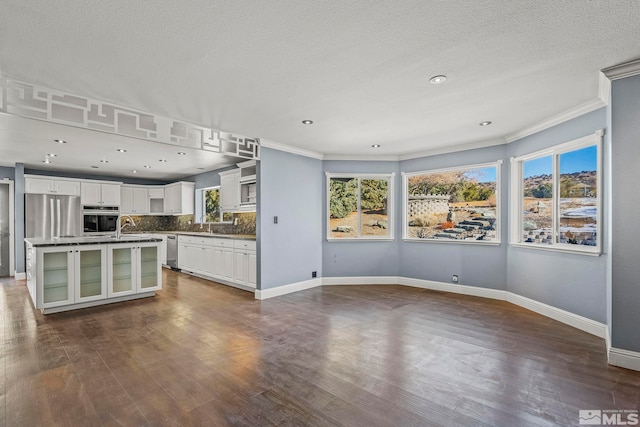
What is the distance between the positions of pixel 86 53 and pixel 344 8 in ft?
6.62

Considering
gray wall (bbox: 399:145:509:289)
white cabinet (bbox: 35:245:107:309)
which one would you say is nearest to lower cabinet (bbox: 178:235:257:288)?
white cabinet (bbox: 35:245:107:309)

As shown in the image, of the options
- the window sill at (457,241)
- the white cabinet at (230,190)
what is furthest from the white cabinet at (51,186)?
the window sill at (457,241)

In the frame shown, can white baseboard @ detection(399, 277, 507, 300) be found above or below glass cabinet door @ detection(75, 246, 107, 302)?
below

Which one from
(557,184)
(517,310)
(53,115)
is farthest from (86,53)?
(517,310)

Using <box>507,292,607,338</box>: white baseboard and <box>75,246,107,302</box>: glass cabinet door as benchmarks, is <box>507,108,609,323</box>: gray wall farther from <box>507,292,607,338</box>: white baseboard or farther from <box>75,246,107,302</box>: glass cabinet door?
<box>75,246,107,302</box>: glass cabinet door

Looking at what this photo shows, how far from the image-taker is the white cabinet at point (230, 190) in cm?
620

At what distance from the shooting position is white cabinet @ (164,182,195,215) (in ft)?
25.8

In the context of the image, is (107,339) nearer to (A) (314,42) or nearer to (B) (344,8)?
(A) (314,42)

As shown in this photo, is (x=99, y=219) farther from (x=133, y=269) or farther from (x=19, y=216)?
(x=133, y=269)

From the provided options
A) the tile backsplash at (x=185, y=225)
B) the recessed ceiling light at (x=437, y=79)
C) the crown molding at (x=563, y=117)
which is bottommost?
the tile backsplash at (x=185, y=225)

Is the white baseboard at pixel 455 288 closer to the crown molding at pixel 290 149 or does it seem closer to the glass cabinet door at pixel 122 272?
the crown molding at pixel 290 149

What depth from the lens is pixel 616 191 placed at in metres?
2.67

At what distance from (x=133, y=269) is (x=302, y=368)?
144 inches

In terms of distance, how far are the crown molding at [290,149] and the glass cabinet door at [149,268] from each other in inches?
100
